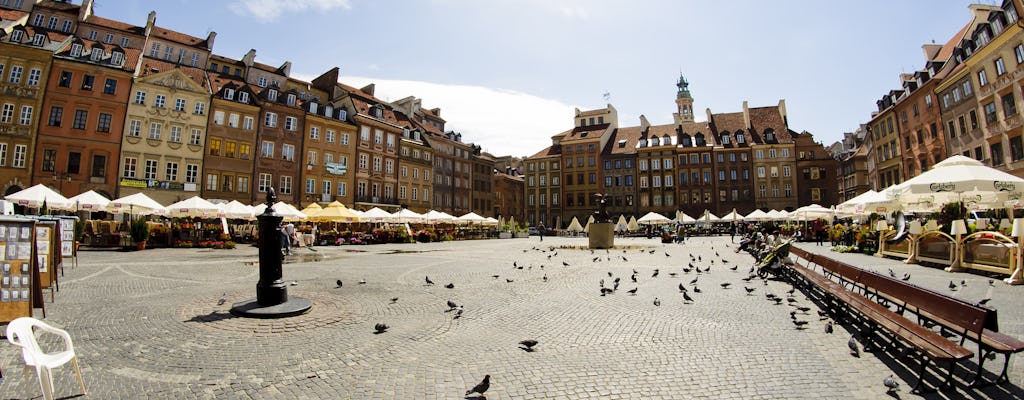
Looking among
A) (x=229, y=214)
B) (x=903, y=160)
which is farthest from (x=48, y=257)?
(x=903, y=160)

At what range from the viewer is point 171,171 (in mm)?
34406

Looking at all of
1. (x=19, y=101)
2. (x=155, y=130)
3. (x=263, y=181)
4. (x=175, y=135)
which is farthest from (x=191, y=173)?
(x=19, y=101)

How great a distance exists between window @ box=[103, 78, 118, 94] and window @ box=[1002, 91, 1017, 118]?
60140 millimetres

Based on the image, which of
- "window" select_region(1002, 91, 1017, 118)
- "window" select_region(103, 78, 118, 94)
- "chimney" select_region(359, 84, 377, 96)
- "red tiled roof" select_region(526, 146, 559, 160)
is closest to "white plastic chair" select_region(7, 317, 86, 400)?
"window" select_region(103, 78, 118, 94)

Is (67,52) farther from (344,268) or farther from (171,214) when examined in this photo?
(344,268)

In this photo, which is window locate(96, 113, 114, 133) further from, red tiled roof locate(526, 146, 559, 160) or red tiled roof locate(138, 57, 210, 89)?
red tiled roof locate(526, 146, 559, 160)

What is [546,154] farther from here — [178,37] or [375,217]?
[178,37]

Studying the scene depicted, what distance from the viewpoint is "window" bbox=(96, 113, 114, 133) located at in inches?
1267

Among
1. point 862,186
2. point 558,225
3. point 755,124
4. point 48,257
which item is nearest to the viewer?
point 48,257

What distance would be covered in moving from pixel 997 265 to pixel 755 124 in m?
56.0

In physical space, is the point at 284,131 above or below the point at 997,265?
above

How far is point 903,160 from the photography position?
129 feet

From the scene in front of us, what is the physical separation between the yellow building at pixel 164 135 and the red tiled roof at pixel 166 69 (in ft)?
0.43

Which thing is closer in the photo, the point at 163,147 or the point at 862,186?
the point at 163,147
